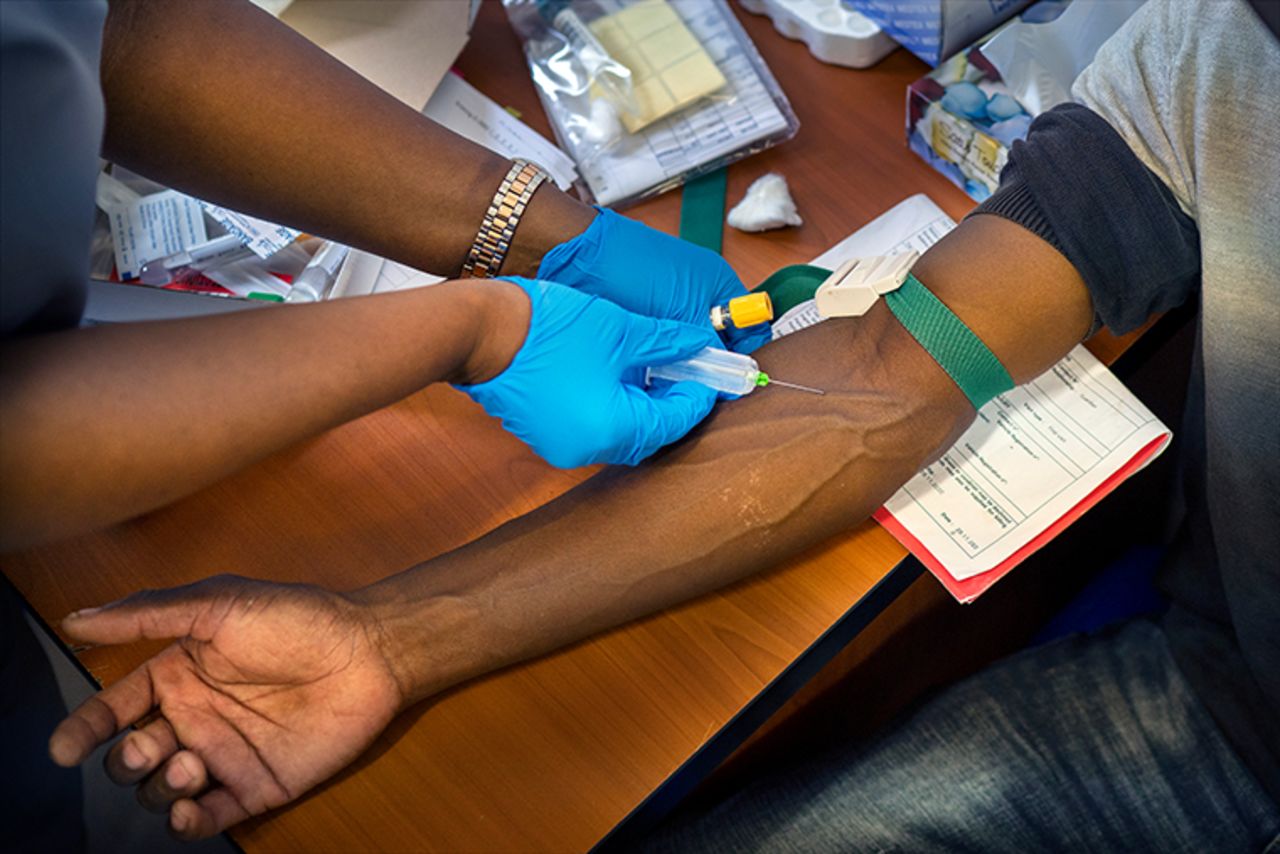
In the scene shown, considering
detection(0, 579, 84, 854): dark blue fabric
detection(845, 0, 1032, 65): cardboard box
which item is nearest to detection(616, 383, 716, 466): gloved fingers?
detection(845, 0, 1032, 65): cardboard box

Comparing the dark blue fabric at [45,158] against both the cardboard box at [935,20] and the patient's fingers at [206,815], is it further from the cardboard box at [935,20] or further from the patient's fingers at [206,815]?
the cardboard box at [935,20]

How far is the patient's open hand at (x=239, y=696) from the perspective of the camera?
96 cm

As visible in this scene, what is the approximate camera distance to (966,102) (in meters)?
1.23

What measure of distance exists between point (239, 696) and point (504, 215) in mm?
544

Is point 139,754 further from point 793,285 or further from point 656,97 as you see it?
point 656,97

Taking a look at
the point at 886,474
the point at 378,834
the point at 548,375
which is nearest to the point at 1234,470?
the point at 886,474

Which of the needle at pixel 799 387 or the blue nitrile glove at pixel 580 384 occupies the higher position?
the blue nitrile glove at pixel 580 384

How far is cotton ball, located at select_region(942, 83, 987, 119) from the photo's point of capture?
4.04 feet

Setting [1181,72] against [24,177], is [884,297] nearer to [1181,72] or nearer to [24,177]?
[1181,72]

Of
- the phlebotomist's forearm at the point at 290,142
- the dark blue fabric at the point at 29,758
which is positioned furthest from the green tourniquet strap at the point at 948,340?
the dark blue fabric at the point at 29,758

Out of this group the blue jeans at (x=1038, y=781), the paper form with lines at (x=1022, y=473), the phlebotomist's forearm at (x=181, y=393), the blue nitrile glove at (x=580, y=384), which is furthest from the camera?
the blue jeans at (x=1038, y=781)

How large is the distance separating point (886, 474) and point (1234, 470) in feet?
1.11

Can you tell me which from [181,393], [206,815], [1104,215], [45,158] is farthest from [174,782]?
[1104,215]

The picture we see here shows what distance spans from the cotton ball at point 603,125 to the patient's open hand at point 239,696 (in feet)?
2.19
